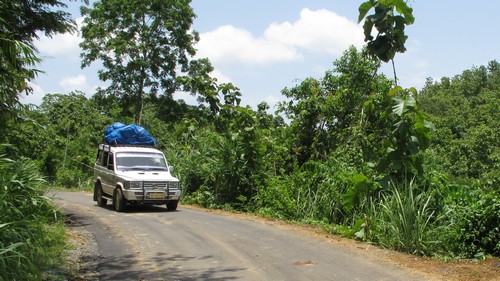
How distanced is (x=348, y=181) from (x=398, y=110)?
2886 millimetres

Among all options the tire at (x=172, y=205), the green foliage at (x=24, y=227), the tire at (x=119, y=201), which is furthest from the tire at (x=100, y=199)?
the green foliage at (x=24, y=227)

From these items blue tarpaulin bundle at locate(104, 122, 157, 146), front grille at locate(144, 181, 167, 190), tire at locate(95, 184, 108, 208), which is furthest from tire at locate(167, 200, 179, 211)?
blue tarpaulin bundle at locate(104, 122, 157, 146)

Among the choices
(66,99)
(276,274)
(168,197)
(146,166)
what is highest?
(66,99)

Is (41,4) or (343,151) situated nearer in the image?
(41,4)

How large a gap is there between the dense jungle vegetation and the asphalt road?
46.2 inches

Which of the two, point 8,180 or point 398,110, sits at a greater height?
point 398,110

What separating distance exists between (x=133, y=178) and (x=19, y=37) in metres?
5.86

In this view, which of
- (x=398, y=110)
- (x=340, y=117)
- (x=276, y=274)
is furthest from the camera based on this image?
(x=340, y=117)

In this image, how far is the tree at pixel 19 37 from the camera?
8.61 m

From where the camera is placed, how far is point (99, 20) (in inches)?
1246

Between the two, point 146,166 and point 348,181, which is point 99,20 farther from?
point 348,181

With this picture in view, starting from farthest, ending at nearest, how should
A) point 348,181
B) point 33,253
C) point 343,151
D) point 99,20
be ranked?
1. point 99,20
2. point 343,151
3. point 348,181
4. point 33,253

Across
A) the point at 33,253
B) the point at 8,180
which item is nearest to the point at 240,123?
the point at 8,180

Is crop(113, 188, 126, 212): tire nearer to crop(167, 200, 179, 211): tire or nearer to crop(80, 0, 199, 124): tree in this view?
crop(167, 200, 179, 211): tire
